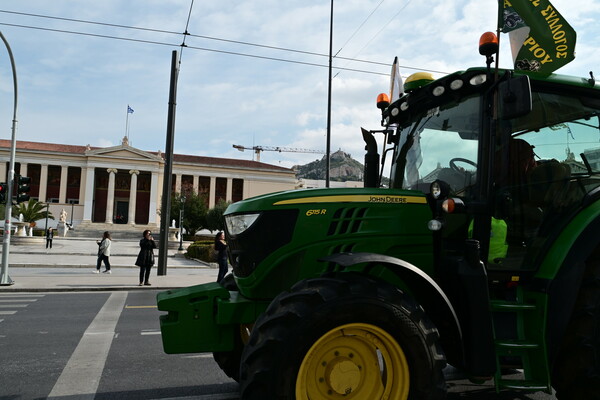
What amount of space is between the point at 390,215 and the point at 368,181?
1386 millimetres

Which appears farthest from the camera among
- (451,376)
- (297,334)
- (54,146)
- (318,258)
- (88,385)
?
(54,146)

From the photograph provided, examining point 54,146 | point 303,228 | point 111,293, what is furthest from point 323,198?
point 54,146

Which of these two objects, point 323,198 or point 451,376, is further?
point 451,376

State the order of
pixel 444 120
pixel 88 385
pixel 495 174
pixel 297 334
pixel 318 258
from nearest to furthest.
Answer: pixel 297 334, pixel 318 258, pixel 495 174, pixel 444 120, pixel 88 385

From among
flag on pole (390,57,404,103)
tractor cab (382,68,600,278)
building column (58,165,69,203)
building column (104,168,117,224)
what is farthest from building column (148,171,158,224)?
tractor cab (382,68,600,278)

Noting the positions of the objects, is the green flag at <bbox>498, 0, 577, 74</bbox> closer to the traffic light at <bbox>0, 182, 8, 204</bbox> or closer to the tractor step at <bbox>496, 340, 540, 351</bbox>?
the tractor step at <bbox>496, 340, 540, 351</bbox>

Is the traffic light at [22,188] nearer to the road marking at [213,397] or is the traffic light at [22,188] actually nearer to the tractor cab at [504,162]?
the road marking at [213,397]

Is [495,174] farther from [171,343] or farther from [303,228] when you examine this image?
[171,343]

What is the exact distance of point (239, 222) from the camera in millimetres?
3441

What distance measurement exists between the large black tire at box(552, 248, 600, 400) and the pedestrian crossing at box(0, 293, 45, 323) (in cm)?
887

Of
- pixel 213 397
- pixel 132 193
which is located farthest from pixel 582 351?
pixel 132 193

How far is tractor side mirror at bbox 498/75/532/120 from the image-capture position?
3.07m

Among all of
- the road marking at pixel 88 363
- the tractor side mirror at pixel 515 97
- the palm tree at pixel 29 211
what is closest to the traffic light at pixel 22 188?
the road marking at pixel 88 363

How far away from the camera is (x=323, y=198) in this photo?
131 inches
